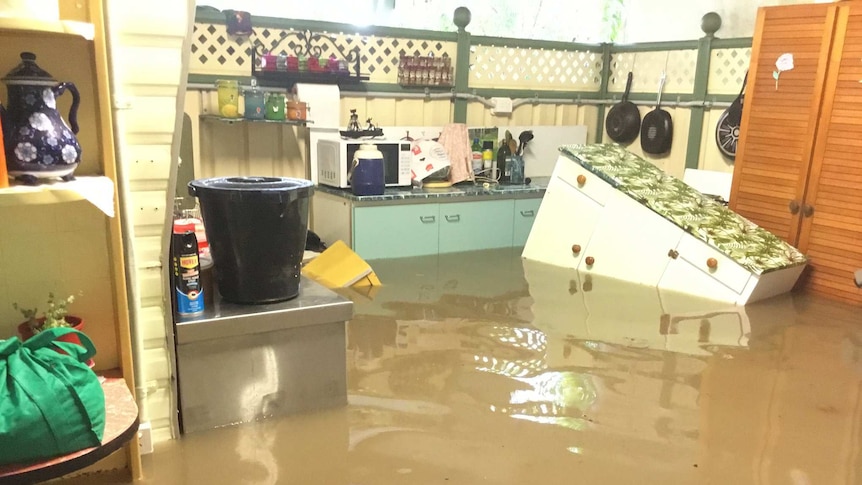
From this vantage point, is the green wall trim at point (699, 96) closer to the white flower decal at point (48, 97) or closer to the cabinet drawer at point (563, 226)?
the cabinet drawer at point (563, 226)

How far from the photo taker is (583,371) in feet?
9.53

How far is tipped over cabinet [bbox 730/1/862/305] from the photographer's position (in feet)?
12.6

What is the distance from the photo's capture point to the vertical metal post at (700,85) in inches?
203

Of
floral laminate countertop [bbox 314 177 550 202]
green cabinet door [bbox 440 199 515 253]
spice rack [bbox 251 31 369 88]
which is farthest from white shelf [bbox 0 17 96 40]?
green cabinet door [bbox 440 199 515 253]

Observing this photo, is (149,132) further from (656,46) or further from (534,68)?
(656,46)

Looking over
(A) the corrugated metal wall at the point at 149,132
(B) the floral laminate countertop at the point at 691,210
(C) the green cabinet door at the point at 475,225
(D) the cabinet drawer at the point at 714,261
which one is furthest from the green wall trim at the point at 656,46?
(A) the corrugated metal wall at the point at 149,132

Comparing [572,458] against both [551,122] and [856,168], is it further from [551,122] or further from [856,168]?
[551,122]

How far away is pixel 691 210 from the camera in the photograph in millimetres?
4172

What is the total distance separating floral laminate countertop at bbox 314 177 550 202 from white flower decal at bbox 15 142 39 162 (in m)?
2.92

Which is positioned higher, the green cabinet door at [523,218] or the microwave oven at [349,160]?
the microwave oven at [349,160]

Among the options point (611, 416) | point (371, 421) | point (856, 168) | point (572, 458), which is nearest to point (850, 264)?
point (856, 168)

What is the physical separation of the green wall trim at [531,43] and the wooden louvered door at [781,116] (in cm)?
196

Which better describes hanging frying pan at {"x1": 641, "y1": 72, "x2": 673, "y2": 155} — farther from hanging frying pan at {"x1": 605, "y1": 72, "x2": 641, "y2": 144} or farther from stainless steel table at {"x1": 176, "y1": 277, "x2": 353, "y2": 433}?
stainless steel table at {"x1": 176, "y1": 277, "x2": 353, "y2": 433}

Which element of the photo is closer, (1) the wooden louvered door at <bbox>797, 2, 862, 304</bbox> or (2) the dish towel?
(1) the wooden louvered door at <bbox>797, 2, 862, 304</bbox>
